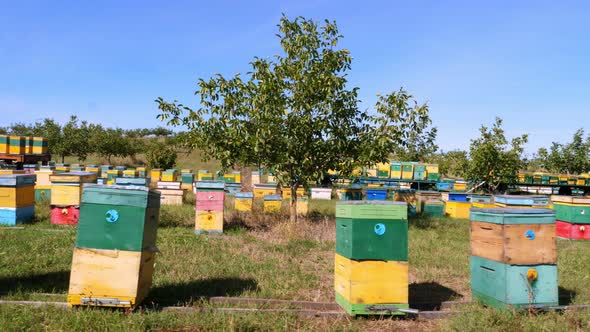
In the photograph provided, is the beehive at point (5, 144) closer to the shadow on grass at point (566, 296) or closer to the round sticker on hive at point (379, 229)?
the round sticker on hive at point (379, 229)

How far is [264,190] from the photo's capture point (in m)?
15.3

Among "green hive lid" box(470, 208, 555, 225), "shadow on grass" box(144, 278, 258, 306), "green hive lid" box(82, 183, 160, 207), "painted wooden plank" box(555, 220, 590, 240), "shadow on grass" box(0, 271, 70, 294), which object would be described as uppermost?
"green hive lid" box(82, 183, 160, 207)

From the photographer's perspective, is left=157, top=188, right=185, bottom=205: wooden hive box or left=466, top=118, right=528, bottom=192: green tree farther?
left=466, top=118, right=528, bottom=192: green tree

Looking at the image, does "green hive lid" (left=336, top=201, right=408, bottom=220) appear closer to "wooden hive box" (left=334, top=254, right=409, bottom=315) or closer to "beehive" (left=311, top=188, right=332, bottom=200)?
"wooden hive box" (left=334, top=254, right=409, bottom=315)

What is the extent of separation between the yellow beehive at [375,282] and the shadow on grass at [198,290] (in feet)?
5.14

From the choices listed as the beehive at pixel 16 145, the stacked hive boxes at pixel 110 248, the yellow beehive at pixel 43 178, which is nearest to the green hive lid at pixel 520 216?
the stacked hive boxes at pixel 110 248

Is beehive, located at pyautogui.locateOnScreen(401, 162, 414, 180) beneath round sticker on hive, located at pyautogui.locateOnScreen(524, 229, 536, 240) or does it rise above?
above

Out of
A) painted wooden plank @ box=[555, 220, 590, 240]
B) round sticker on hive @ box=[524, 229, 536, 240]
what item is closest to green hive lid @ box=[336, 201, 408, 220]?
round sticker on hive @ box=[524, 229, 536, 240]

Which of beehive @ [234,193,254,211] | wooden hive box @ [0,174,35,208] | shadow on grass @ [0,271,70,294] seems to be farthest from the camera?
beehive @ [234,193,254,211]

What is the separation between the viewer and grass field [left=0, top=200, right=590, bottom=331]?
4188mm

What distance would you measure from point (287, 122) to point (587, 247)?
26.9 feet

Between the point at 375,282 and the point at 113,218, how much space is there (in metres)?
3.02

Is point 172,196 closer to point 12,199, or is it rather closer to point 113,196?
point 12,199

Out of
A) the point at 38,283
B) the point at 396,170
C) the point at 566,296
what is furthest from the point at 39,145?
the point at 566,296
